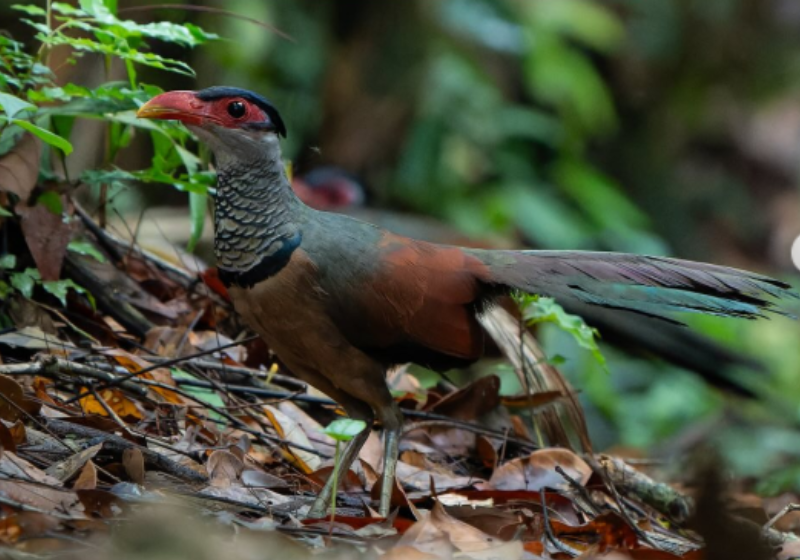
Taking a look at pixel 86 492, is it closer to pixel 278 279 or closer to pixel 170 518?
pixel 170 518

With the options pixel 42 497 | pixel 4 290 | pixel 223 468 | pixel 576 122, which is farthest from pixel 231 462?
pixel 576 122

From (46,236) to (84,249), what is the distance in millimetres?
169

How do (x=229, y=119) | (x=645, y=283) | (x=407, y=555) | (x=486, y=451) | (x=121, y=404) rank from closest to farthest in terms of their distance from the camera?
(x=407, y=555)
(x=645, y=283)
(x=229, y=119)
(x=121, y=404)
(x=486, y=451)

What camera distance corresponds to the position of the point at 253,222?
3.43 metres

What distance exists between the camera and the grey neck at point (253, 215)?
3.39 m

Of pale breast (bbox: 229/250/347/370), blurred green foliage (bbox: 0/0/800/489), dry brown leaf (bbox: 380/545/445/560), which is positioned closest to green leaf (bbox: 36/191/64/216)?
pale breast (bbox: 229/250/347/370)

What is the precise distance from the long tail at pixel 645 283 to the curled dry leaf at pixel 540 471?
0.68 meters

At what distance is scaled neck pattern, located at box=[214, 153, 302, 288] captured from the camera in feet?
11.1

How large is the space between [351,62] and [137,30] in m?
4.93

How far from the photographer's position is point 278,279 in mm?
3326

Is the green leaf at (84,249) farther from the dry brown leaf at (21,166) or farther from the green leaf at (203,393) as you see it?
the green leaf at (203,393)

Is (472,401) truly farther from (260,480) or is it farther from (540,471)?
(260,480)

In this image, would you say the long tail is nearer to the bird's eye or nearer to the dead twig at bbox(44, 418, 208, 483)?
the bird's eye

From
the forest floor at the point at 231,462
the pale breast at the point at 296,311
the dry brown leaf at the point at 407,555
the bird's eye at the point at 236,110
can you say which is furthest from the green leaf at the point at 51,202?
the dry brown leaf at the point at 407,555
